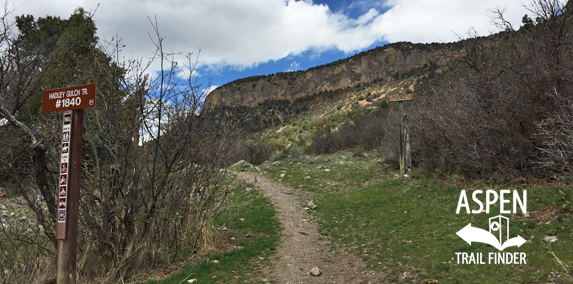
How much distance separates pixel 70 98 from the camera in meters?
3.87

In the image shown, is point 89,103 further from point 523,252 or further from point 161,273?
point 523,252

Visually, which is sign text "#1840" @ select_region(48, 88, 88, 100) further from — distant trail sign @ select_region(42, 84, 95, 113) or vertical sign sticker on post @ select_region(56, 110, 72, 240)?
vertical sign sticker on post @ select_region(56, 110, 72, 240)

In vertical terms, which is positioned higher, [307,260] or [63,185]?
[63,185]

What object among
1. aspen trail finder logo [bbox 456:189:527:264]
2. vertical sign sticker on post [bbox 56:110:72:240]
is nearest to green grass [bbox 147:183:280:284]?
vertical sign sticker on post [bbox 56:110:72:240]

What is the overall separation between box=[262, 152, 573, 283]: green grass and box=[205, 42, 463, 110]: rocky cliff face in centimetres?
4809

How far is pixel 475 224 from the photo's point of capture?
5.95 meters

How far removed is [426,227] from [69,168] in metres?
6.12

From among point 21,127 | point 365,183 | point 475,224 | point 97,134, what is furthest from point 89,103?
point 365,183

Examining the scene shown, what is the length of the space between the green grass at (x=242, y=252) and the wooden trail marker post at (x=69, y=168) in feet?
4.48

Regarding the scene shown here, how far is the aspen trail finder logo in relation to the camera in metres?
4.41

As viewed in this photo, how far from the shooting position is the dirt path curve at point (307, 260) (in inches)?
204

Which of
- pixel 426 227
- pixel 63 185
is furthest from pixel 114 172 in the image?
pixel 426 227

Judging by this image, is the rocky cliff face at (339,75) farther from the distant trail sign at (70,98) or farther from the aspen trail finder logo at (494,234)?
the distant trail sign at (70,98)

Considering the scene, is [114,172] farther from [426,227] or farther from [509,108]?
[509,108]
